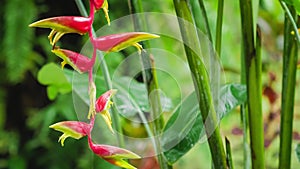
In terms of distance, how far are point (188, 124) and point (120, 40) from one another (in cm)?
16

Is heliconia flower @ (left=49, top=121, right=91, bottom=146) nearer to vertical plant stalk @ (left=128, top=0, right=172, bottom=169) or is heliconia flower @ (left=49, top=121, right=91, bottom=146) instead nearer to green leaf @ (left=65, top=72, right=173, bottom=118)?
vertical plant stalk @ (left=128, top=0, right=172, bottom=169)

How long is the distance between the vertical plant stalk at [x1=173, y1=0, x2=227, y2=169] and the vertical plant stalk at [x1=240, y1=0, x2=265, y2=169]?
4 centimetres

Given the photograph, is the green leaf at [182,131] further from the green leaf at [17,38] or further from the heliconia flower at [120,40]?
the green leaf at [17,38]

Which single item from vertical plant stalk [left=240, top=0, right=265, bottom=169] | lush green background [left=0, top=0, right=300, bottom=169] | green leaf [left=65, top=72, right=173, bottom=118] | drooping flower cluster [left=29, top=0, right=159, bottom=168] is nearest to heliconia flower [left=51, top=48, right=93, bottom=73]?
drooping flower cluster [left=29, top=0, right=159, bottom=168]

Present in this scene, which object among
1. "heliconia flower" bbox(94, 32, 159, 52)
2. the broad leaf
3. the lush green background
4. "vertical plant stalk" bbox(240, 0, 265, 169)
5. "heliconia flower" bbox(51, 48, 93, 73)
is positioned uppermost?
"heliconia flower" bbox(94, 32, 159, 52)

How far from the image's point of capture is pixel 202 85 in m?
0.27

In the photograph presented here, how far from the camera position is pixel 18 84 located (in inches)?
41.7

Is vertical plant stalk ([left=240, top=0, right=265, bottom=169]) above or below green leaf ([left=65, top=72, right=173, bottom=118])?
above

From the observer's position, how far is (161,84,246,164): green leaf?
335mm

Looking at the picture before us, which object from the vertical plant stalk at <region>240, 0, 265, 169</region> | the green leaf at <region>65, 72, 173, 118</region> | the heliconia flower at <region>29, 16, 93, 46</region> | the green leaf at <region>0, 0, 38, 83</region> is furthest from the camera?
the green leaf at <region>0, 0, 38, 83</region>

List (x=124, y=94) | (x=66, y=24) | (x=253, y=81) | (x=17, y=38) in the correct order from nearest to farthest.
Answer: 1. (x=66, y=24)
2. (x=253, y=81)
3. (x=124, y=94)
4. (x=17, y=38)

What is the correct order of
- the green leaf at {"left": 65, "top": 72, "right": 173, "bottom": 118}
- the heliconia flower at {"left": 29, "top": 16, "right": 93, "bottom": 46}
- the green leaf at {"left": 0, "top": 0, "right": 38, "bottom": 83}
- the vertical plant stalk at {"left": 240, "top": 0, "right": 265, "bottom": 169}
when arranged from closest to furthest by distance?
the heliconia flower at {"left": 29, "top": 16, "right": 93, "bottom": 46}, the vertical plant stalk at {"left": 240, "top": 0, "right": 265, "bottom": 169}, the green leaf at {"left": 65, "top": 72, "right": 173, "bottom": 118}, the green leaf at {"left": 0, "top": 0, "right": 38, "bottom": 83}

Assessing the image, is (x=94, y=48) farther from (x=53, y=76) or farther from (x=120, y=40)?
(x=53, y=76)

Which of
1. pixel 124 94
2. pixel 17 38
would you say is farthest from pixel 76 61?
pixel 17 38
